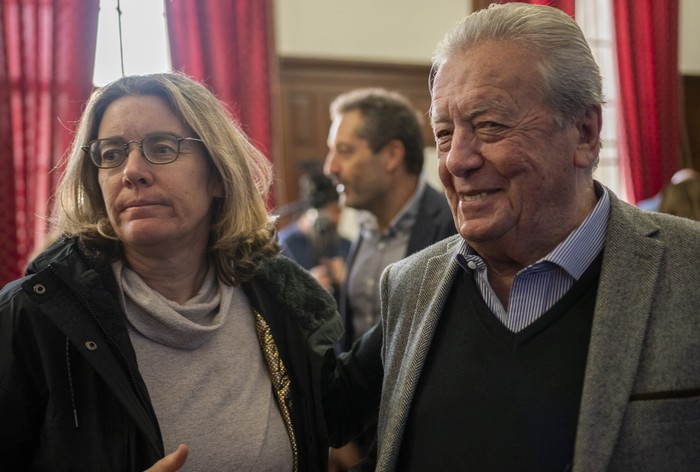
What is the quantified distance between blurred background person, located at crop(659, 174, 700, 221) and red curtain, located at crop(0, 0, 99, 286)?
9.58 feet

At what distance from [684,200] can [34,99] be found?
3253 millimetres

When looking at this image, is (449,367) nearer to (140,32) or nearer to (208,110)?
(208,110)

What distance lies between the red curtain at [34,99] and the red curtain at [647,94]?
401 centimetres

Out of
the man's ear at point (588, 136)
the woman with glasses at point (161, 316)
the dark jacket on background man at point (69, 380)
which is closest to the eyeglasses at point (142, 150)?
the woman with glasses at point (161, 316)

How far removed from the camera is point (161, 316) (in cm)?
163

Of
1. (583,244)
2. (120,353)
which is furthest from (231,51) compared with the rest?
(583,244)

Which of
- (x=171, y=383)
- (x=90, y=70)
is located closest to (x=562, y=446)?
(x=171, y=383)

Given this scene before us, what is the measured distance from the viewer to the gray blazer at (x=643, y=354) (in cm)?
115

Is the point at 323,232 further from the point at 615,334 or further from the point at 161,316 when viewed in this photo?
the point at 615,334

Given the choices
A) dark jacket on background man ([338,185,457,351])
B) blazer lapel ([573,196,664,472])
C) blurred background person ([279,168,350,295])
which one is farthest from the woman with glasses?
blurred background person ([279,168,350,295])

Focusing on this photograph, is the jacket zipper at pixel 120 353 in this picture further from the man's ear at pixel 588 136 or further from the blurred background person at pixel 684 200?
the blurred background person at pixel 684 200

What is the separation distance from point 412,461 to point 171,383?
0.55 m

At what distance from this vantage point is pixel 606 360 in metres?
1.21

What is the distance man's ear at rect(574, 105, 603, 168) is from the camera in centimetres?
138
